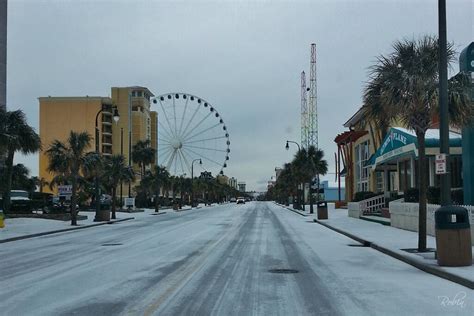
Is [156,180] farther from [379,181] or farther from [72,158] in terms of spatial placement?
[72,158]

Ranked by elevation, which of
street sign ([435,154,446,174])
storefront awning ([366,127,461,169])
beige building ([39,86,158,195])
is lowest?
street sign ([435,154,446,174])

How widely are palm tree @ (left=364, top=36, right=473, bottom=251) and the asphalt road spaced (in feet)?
12.2

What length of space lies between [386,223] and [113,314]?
24587 mm

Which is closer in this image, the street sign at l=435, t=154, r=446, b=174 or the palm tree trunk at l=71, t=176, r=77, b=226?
the street sign at l=435, t=154, r=446, b=174

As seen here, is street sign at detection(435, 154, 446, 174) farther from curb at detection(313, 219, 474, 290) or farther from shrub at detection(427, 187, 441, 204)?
shrub at detection(427, 187, 441, 204)

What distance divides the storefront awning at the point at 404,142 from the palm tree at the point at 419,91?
1407cm

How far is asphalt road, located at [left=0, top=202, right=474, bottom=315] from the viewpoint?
28.7 ft

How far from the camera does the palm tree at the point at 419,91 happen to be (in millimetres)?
15328

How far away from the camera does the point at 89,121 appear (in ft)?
462

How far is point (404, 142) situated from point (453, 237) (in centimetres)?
2047

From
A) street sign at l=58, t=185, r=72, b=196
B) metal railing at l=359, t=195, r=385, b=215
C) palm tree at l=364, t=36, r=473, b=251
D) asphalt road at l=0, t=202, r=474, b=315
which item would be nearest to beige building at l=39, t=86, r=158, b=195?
street sign at l=58, t=185, r=72, b=196

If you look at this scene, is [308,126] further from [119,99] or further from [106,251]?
[106,251]

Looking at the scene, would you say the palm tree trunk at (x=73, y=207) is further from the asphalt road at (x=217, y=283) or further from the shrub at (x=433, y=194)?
the shrub at (x=433, y=194)

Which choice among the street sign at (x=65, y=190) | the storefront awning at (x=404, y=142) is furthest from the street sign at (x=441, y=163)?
the street sign at (x=65, y=190)
